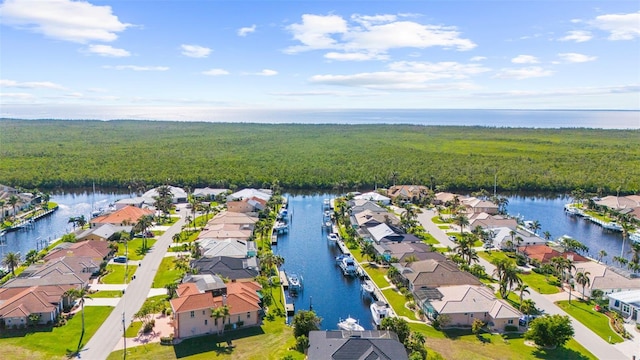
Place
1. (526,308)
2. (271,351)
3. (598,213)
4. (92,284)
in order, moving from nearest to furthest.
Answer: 1. (271,351)
2. (526,308)
3. (92,284)
4. (598,213)

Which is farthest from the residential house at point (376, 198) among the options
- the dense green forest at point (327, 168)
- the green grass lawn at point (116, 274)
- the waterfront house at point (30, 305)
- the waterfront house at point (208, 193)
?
the waterfront house at point (30, 305)

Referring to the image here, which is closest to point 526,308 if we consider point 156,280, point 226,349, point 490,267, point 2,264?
point 490,267

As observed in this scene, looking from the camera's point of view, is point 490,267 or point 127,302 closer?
point 127,302

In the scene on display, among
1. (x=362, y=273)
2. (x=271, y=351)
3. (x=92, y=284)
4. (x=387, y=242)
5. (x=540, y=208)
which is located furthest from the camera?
(x=540, y=208)

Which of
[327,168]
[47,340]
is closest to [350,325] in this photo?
[47,340]

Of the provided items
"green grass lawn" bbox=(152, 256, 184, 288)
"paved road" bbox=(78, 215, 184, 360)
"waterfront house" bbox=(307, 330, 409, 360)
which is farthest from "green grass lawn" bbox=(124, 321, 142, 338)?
"waterfront house" bbox=(307, 330, 409, 360)

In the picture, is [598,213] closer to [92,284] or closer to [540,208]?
[540,208]

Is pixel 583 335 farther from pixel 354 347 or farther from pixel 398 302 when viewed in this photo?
pixel 354 347
